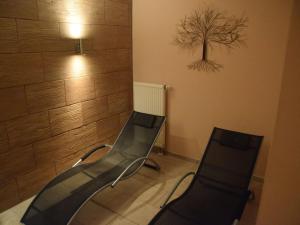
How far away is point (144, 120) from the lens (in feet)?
13.1

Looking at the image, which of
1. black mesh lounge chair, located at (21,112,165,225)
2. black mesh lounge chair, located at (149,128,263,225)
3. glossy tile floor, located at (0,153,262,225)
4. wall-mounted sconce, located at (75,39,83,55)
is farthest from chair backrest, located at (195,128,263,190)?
wall-mounted sconce, located at (75,39,83,55)

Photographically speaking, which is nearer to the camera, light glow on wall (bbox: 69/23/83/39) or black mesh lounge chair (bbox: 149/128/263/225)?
black mesh lounge chair (bbox: 149/128/263/225)

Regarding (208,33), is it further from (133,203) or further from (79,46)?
(133,203)

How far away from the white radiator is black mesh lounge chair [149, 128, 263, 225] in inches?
45.2

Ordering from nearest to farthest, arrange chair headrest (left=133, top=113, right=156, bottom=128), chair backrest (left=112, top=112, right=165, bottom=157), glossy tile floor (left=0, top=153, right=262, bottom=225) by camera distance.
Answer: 1. glossy tile floor (left=0, top=153, right=262, bottom=225)
2. chair backrest (left=112, top=112, right=165, bottom=157)
3. chair headrest (left=133, top=113, right=156, bottom=128)

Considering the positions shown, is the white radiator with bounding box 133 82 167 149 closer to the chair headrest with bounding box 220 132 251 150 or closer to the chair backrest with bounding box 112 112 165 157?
the chair backrest with bounding box 112 112 165 157

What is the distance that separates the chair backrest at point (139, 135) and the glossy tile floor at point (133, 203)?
1.35 feet

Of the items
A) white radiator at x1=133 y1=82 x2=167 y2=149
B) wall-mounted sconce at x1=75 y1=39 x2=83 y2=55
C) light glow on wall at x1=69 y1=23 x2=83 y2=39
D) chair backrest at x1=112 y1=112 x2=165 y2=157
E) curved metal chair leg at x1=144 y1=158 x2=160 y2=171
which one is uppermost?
light glow on wall at x1=69 y1=23 x2=83 y2=39

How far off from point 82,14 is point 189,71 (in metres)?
1.77

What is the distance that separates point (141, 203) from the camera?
3.17 meters

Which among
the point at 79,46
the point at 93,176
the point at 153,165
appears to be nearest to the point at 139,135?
the point at 153,165

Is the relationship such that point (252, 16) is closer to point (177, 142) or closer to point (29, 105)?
point (177, 142)

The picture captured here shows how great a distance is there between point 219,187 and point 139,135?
1502 mm

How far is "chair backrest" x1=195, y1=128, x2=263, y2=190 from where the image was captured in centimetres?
293
